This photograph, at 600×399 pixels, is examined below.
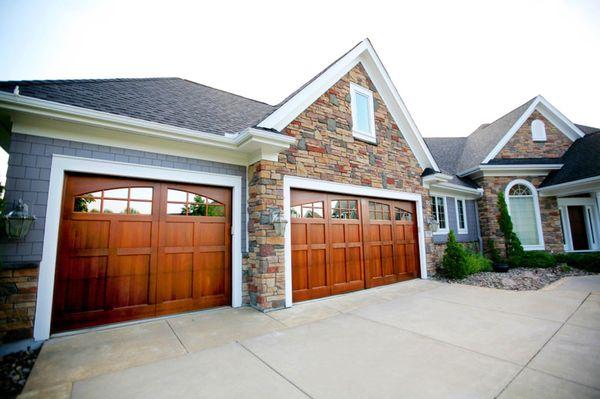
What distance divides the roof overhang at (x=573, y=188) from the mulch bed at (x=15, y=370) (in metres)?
15.2

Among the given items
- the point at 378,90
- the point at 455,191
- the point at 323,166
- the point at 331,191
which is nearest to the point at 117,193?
the point at 323,166

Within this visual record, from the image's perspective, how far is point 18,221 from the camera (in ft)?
11.2

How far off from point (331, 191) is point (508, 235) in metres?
9.05

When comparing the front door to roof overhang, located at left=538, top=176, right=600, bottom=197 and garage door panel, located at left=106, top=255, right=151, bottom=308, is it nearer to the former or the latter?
roof overhang, located at left=538, top=176, right=600, bottom=197

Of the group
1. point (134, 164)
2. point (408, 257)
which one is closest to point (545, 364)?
point (408, 257)

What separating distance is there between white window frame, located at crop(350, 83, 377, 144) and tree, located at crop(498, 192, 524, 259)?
7546mm

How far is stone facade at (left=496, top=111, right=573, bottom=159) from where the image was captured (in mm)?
11625

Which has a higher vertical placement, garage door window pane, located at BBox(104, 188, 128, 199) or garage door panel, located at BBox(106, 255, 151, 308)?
garage door window pane, located at BBox(104, 188, 128, 199)

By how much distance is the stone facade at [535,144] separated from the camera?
11.6 metres

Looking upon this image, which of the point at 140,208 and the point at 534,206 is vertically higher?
the point at 534,206

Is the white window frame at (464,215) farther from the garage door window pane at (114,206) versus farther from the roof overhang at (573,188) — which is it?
the garage door window pane at (114,206)

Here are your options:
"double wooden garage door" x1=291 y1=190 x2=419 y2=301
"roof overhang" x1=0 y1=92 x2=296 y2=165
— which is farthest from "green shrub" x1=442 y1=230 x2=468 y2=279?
"roof overhang" x1=0 y1=92 x2=296 y2=165

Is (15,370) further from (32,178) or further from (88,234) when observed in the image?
(32,178)

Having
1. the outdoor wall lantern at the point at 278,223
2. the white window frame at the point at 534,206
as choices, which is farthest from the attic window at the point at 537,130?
the outdoor wall lantern at the point at 278,223
